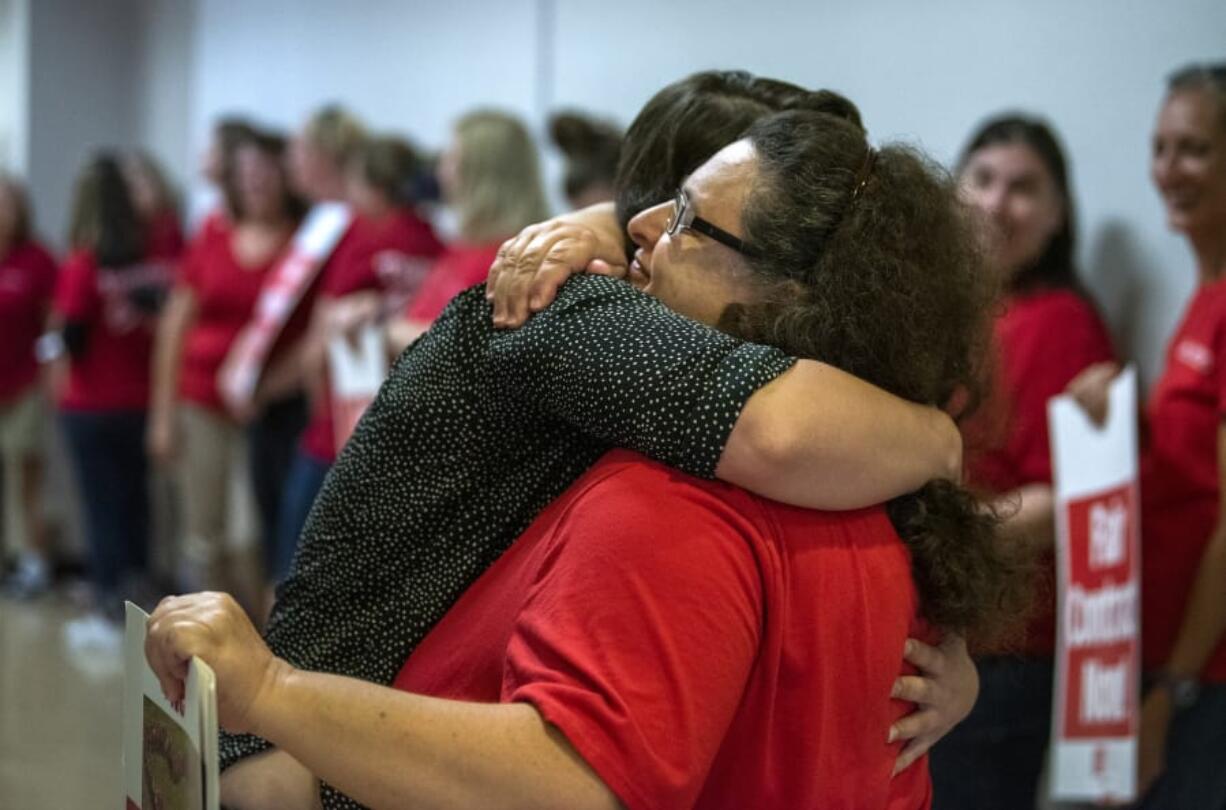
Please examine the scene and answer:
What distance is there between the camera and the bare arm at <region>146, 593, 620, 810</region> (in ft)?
3.18

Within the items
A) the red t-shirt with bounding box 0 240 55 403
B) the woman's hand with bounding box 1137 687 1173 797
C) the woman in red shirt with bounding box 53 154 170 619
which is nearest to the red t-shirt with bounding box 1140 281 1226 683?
the woman's hand with bounding box 1137 687 1173 797

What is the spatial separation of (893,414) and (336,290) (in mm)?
3289

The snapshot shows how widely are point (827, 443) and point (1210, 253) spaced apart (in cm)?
173

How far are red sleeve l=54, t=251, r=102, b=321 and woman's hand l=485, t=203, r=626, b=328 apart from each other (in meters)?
4.48

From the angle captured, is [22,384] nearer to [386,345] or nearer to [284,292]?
[284,292]

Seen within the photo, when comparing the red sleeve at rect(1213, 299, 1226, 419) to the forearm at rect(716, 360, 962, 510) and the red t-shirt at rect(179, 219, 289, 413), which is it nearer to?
the forearm at rect(716, 360, 962, 510)

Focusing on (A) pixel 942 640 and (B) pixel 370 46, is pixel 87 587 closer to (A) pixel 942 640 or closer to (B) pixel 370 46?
(B) pixel 370 46

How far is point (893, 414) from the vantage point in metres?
1.15

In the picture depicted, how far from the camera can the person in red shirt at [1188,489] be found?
226cm

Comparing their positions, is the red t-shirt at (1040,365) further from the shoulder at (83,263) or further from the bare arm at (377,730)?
the shoulder at (83,263)

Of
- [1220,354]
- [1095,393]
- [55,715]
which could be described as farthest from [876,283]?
[55,715]

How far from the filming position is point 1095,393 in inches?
90.1

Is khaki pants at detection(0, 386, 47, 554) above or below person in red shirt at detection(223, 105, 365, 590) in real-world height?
below

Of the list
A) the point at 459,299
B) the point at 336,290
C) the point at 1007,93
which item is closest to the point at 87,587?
the point at 336,290
